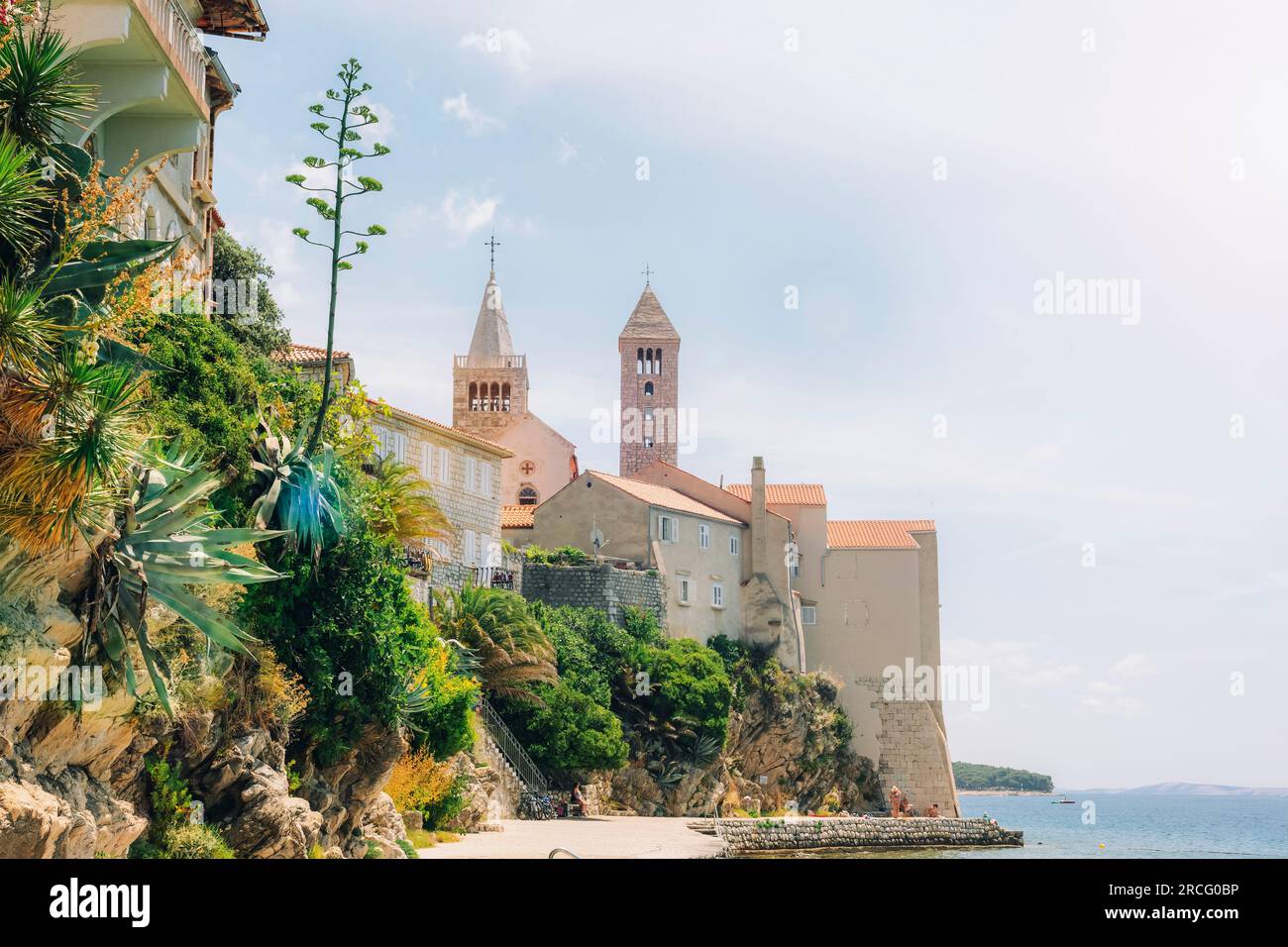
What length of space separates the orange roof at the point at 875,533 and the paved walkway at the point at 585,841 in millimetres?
28405

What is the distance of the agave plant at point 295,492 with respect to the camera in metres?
18.6

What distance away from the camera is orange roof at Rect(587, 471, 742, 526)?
2117 inches

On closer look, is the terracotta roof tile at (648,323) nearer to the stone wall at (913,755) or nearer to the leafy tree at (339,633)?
the stone wall at (913,755)

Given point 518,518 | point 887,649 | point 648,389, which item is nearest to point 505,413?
point 648,389

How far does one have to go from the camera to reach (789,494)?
6078cm

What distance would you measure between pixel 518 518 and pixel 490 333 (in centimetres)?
2937

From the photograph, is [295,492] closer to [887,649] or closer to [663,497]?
[663,497]

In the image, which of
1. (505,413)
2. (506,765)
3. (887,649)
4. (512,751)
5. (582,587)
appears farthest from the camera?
(505,413)

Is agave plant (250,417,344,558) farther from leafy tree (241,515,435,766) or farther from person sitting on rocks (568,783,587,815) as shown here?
person sitting on rocks (568,783,587,815)

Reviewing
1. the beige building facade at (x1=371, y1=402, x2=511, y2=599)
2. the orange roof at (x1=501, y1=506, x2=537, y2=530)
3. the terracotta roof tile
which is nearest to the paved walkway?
the beige building facade at (x1=371, y1=402, x2=511, y2=599)

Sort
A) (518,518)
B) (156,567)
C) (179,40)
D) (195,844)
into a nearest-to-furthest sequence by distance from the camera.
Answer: (156,567) → (195,844) → (179,40) → (518,518)
